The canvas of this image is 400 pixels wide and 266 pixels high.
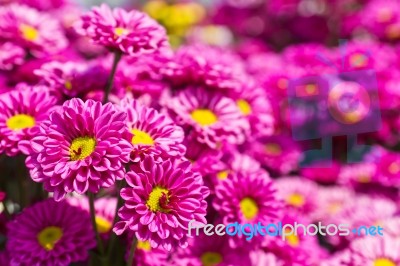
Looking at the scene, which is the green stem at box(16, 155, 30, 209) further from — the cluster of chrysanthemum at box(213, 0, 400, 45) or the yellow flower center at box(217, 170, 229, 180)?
the cluster of chrysanthemum at box(213, 0, 400, 45)

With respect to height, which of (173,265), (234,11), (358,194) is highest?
(234,11)

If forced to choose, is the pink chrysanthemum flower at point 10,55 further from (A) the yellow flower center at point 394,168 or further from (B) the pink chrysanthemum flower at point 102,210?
(A) the yellow flower center at point 394,168

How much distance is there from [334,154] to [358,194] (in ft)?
0.49

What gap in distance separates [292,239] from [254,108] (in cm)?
25

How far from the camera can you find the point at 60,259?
83 centimetres

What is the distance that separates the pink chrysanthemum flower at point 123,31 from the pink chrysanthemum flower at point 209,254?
12.2 inches

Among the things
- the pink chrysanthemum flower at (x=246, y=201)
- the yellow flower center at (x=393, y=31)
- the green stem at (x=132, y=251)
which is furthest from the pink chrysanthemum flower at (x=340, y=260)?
the yellow flower center at (x=393, y=31)

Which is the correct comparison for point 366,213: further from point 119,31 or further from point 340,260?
point 119,31

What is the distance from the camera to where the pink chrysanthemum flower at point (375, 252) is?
3.23ft

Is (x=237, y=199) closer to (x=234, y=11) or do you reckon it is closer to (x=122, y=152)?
(x=122, y=152)

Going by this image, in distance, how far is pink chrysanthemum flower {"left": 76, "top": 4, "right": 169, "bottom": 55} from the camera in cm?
90

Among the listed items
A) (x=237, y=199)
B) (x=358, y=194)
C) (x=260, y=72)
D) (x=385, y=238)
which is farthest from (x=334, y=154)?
(x=237, y=199)

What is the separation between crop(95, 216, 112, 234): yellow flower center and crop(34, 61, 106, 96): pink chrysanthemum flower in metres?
0.21

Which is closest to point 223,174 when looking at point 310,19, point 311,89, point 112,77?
point 112,77
